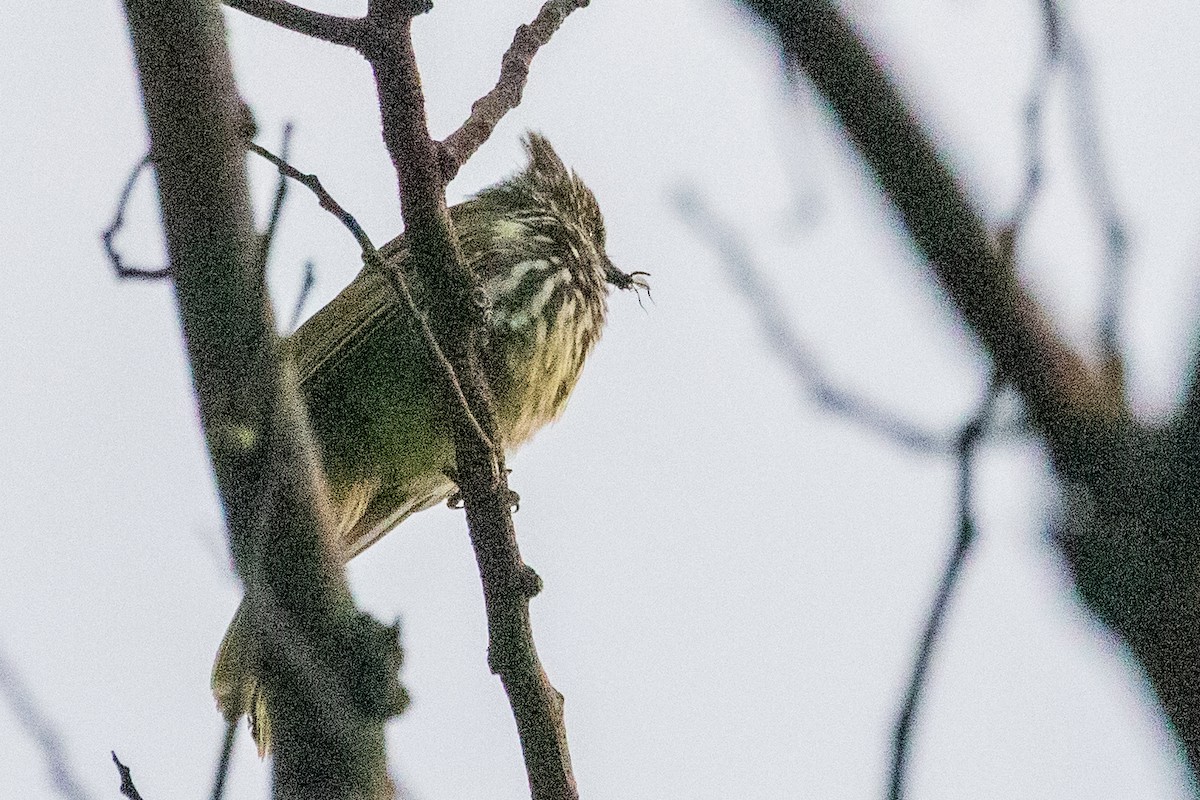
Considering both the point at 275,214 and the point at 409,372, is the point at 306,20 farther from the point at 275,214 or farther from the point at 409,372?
the point at 409,372

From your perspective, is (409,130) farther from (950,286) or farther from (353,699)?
(950,286)

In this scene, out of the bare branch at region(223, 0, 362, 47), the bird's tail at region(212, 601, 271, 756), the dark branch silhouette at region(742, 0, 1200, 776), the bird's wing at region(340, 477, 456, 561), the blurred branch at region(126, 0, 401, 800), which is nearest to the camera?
the dark branch silhouette at region(742, 0, 1200, 776)

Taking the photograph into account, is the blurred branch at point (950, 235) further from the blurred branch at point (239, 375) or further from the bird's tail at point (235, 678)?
the bird's tail at point (235, 678)

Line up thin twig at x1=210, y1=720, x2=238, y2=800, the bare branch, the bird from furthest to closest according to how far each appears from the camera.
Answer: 1. the bird
2. the bare branch
3. thin twig at x1=210, y1=720, x2=238, y2=800

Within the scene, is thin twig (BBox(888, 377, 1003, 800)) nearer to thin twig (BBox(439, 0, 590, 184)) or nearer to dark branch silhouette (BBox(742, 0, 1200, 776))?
dark branch silhouette (BBox(742, 0, 1200, 776))

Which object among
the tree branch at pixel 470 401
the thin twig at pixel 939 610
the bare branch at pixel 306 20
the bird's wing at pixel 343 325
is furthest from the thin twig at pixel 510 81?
the thin twig at pixel 939 610

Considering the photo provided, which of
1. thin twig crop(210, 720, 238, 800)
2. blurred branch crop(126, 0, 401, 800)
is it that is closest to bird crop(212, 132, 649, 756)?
blurred branch crop(126, 0, 401, 800)

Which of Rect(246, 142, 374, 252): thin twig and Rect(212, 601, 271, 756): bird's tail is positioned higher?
Rect(246, 142, 374, 252): thin twig
